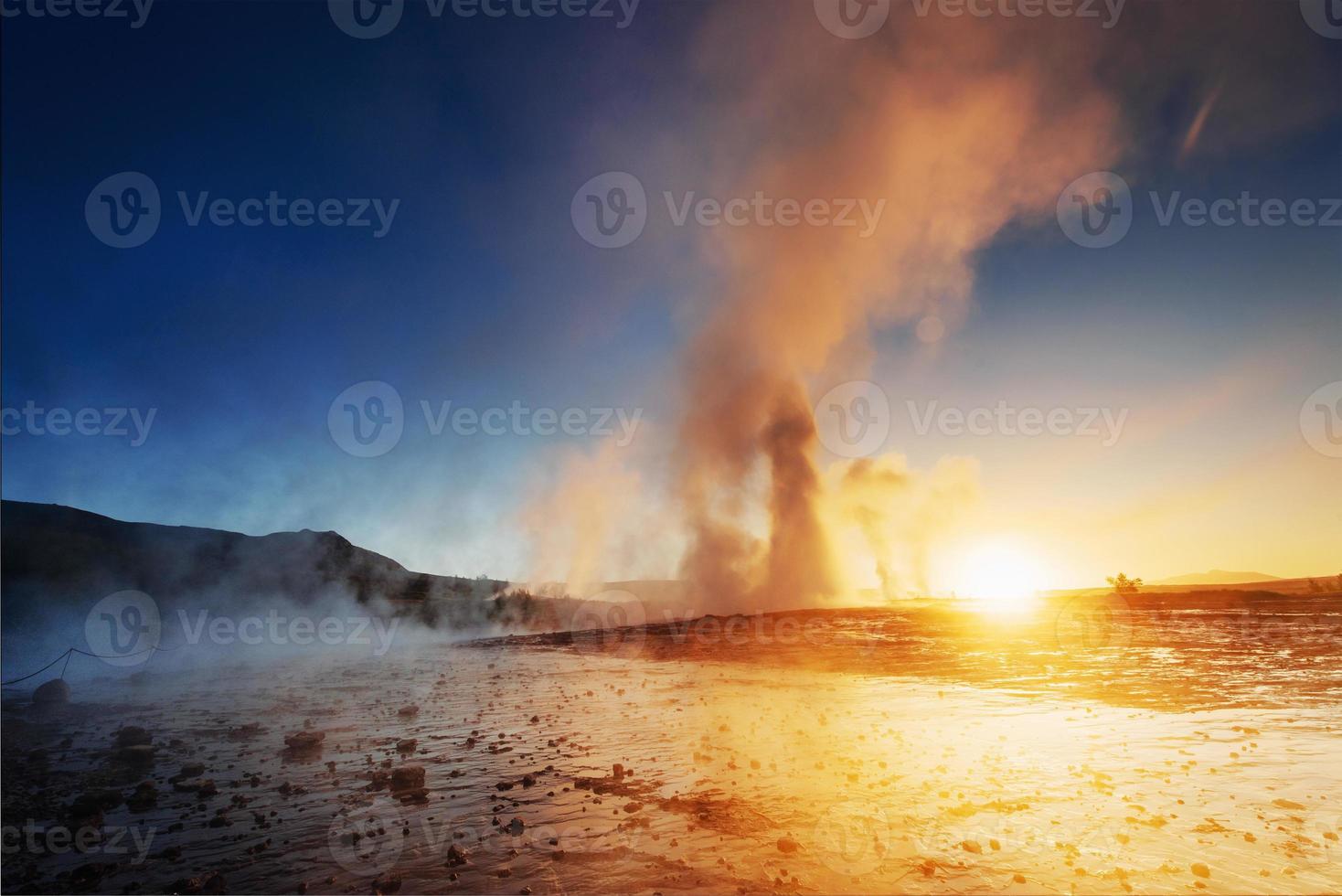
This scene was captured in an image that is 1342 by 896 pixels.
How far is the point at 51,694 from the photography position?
72.5 ft

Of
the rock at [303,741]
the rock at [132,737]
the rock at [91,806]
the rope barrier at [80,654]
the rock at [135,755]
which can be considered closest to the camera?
the rock at [91,806]

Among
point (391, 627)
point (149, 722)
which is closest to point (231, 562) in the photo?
point (391, 627)

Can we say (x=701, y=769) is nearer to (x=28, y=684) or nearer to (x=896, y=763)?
(x=896, y=763)

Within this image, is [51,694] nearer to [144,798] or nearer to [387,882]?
[144,798]

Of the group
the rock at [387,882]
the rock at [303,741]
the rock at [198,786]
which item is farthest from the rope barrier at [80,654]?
the rock at [387,882]

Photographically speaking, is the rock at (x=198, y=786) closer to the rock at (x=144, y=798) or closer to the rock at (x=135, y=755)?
the rock at (x=144, y=798)

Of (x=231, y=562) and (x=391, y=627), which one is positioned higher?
(x=231, y=562)

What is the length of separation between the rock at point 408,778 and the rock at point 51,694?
23.0 meters

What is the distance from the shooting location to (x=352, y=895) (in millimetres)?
6488

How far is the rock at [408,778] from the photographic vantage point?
10531 millimetres

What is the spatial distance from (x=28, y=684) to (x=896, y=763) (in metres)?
44.5

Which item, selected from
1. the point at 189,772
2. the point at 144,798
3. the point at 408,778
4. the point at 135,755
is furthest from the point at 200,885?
the point at 135,755

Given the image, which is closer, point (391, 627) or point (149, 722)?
point (149, 722)

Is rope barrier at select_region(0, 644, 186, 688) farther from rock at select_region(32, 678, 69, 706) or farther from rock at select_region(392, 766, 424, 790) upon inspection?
rock at select_region(392, 766, 424, 790)
